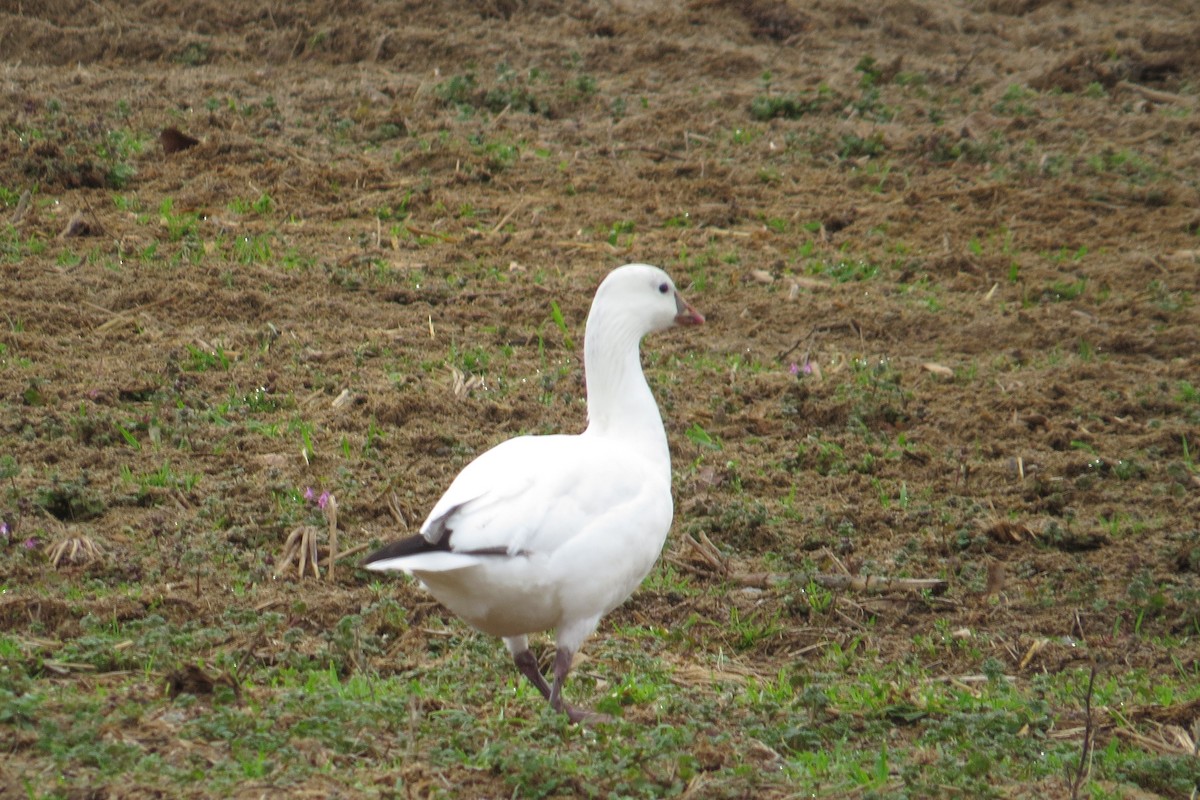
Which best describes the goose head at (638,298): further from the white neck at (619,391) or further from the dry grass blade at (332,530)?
the dry grass blade at (332,530)

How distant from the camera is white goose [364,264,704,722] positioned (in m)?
4.45

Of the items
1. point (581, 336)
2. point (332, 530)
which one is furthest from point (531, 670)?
point (581, 336)

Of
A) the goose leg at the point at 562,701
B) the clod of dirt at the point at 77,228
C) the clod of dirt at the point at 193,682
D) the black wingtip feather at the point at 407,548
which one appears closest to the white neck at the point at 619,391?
the goose leg at the point at 562,701

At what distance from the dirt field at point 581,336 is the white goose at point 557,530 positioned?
1.27 ft

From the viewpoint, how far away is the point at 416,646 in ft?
17.6

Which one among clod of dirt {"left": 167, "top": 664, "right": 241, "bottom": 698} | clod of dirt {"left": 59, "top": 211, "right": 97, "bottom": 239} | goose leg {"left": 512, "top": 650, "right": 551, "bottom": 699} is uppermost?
clod of dirt {"left": 59, "top": 211, "right": 97, "bottom": 239}

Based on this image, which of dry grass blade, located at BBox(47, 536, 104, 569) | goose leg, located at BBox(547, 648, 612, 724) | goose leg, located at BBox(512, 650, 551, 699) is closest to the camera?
goose leg, located at BBox(547, 648, 612, 724)

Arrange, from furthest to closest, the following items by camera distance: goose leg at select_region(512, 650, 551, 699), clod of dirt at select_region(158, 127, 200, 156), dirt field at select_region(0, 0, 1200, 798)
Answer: clod of dirt at select_region(158, 127, 200, 156) → dirt field at select_region(0, 0, 1200, 798) → goose leg at select_region(512, 650, 551, 699)

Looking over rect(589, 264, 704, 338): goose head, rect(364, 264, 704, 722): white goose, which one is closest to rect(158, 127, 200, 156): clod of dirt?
rect(589, 264, 704, 338): goose head

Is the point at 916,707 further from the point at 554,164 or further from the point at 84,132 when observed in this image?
the point at 84,132

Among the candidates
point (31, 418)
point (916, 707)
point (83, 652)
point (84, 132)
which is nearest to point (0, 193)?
point (84, 132)

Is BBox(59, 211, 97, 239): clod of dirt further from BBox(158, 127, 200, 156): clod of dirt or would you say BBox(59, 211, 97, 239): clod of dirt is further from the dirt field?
BBox(158, 127, 200, 156): clod of dirt

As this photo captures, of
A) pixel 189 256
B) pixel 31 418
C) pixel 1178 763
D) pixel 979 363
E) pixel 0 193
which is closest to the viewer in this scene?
pixel 1178 763

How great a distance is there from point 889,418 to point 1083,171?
14.9ft
